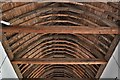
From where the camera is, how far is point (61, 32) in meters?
4.91

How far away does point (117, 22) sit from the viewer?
526 cm

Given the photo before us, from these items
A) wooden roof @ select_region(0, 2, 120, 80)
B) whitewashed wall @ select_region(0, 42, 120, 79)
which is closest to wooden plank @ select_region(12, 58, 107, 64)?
wooden roof @ select_region(0, 2, 120, 80)

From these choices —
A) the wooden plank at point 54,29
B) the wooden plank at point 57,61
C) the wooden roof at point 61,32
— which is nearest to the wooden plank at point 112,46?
the wooden roof at point 61,32

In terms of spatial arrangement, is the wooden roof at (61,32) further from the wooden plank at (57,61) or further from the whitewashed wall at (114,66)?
the whitewashed wall at (114,66)

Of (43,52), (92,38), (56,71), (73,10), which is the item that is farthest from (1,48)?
(56,71)

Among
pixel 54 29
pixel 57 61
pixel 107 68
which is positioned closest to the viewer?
pixel 54 29

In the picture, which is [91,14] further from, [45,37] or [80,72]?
[80,72]

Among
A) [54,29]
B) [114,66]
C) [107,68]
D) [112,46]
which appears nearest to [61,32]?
[54,29]

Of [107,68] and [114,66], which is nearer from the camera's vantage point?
[114,66]

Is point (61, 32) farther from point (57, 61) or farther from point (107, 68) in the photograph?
point (107, 68)

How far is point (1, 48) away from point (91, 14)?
2.32 m

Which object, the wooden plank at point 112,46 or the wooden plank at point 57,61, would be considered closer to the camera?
the wooden plank at point 112,46

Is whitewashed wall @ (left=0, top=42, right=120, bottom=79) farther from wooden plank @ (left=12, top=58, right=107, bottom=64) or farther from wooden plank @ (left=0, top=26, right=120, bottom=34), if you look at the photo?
wooden plank @ (left=0, top=26, right=120, bottom=34)

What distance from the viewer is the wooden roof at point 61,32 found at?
495cm
